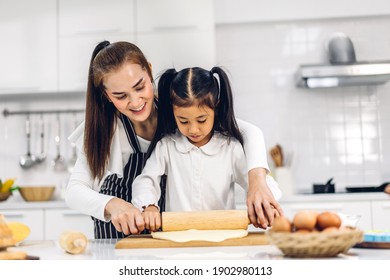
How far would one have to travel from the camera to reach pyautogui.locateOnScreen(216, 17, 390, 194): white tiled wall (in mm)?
1938

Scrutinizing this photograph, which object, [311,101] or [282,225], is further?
[311,101]

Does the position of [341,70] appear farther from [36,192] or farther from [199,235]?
[199,235]

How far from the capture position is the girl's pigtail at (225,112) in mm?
1061

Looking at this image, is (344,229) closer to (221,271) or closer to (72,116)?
(221,271)

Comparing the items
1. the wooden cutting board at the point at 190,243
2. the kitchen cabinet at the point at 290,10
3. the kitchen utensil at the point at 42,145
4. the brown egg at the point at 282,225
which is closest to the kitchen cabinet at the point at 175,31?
the kitchen cabinet at the point at 290,10

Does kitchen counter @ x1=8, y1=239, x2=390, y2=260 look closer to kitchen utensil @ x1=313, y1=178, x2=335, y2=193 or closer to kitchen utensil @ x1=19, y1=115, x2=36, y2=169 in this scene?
kitchen utensil @ x1=313, y1=178, x2=335, y2=193

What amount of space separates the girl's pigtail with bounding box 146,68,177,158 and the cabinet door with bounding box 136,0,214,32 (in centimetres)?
78

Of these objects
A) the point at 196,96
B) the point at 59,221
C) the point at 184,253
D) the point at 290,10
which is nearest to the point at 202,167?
the point at 196,96

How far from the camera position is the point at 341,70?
70.1 inches

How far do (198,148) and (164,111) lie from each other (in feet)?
0.31

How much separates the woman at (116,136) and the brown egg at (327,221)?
0.27 m

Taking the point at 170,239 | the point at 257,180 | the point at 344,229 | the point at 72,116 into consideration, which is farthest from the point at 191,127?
the point at 72,116

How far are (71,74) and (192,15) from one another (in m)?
0.43

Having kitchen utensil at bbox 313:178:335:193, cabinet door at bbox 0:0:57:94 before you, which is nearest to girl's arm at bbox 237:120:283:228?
kitchen utensil at bbox 313:178:335:193
